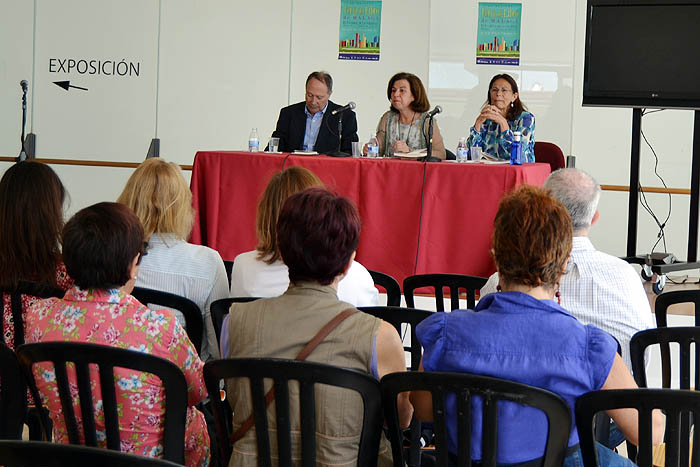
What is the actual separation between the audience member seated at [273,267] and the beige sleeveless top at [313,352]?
756mm

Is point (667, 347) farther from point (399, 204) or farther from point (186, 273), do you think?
point (399, 204)

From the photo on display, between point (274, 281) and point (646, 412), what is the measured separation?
1.41 metres

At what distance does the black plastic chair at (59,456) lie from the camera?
42.4 inches

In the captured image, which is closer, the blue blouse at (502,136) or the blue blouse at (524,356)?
the blue blouse at (524,356)

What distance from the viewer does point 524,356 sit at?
66.2 inches

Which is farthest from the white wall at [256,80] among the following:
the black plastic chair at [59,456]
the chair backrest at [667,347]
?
the black plastic chair at [59,456]

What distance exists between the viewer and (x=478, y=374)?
1.69m

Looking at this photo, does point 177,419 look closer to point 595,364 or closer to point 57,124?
point 595,364

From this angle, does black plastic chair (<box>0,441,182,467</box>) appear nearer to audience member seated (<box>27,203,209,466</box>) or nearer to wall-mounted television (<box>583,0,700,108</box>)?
audience member seated (<box>27,203,209,466</box>)

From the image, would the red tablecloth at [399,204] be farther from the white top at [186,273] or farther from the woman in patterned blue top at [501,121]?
the white top at [186,273]

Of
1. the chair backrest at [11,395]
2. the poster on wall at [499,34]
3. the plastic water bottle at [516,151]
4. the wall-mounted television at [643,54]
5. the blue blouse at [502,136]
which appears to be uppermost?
the poster on wall at [499,34]

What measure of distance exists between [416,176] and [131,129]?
403cm

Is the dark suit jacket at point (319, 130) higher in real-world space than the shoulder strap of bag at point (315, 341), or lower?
higher

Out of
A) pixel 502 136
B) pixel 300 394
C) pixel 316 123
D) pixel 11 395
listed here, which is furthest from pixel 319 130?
pixel 300 394
